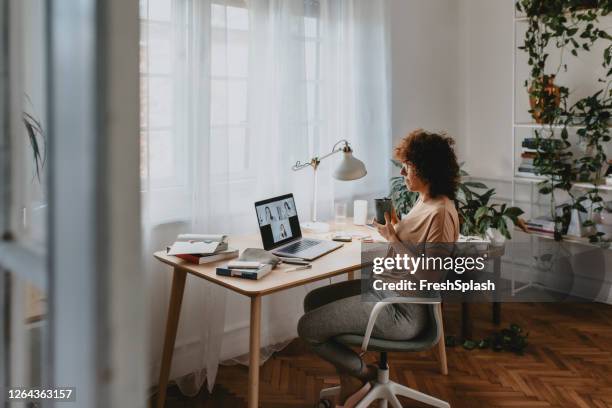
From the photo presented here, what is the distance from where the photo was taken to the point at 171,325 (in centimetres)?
276

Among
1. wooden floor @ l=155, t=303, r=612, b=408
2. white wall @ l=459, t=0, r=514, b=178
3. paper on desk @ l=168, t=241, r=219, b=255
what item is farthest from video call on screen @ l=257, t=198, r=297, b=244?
white wall @ l=459, t=0, r=514, b=178

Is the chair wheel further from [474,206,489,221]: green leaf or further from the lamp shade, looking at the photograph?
[474,206,489,221]: green leaf

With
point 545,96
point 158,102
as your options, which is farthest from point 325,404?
point 545,96

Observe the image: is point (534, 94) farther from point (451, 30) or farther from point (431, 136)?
point (431, 136)

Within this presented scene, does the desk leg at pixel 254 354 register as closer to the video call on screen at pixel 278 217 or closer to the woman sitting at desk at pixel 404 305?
the woman sitting at desk at pixel 404 305

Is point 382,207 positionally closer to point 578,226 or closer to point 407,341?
point 407,341

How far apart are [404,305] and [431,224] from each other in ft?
1.12

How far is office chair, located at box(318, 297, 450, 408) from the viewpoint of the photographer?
93.1 inches

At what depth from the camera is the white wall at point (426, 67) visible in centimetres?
436

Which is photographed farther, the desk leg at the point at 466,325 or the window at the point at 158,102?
the desk leg at the point at 466,325

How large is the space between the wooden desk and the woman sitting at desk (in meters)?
0.16

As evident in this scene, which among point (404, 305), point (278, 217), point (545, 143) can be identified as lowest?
point (404, 305)

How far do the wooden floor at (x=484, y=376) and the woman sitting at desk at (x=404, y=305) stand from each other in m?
0.49

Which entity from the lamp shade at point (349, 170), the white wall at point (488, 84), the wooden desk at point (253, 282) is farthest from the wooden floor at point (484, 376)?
the white wall at point (488, 84)
